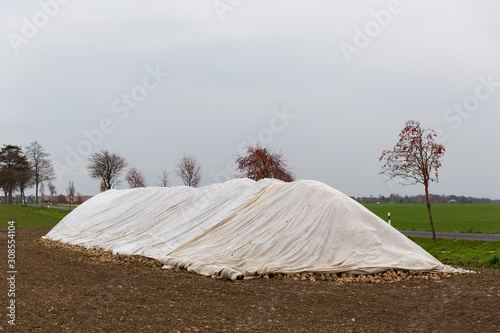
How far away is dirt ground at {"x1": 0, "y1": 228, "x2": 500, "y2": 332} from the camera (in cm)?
696

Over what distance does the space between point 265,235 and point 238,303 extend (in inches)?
196

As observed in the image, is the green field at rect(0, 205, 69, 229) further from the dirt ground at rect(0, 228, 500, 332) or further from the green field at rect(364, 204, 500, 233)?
the green field at rect(364, 204, 500, 233)

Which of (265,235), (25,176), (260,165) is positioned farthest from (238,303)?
(25,176)


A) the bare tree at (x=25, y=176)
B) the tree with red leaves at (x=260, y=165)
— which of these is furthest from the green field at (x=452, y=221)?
the bare tree at (x=25, y=176)

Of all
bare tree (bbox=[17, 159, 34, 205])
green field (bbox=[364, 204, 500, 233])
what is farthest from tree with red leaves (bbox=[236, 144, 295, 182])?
bare tree (bbox=[17, 159, 34, 205])

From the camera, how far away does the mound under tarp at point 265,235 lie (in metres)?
11.9

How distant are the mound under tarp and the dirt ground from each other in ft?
3.13

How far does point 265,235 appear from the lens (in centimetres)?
1345

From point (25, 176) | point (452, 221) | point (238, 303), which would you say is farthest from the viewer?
point (25, 176)

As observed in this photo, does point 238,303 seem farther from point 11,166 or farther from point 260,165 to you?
point 11,166

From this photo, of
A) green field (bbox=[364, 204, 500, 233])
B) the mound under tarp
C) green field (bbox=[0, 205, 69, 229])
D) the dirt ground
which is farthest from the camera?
green field (bbox=[0, 205, 69, 229])

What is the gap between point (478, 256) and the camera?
1507cm

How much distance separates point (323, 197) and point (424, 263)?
3427 millimetres

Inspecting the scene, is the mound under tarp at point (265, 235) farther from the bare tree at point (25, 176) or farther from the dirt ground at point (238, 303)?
the bare tree at point (25, 176)
